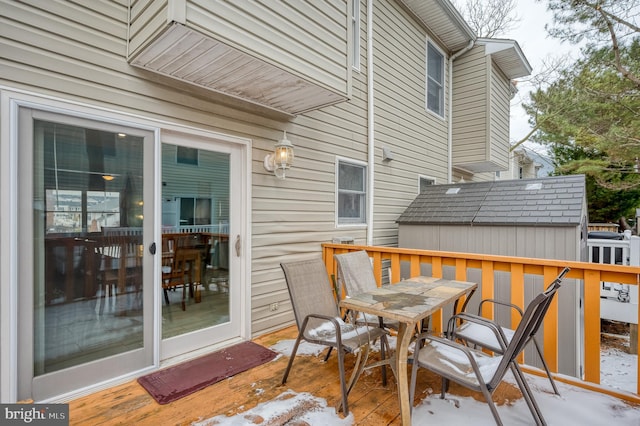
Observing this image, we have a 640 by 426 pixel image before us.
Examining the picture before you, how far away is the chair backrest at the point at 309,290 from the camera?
8.84 feet

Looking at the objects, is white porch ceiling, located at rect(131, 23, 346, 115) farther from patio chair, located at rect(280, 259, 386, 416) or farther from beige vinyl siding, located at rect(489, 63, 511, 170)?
beige vinyl siding, located at rect(489, 63, 511, 170)

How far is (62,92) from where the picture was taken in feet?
7.56

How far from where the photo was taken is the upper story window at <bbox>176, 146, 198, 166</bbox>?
10.0 ft

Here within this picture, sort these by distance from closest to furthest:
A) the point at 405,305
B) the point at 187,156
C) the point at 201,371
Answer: the point at 405,305
the point at 201,371
the point at 187,156

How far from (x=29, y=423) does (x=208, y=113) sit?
2.67 metres

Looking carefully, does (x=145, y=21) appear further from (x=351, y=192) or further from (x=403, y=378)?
(x=351, y=192)

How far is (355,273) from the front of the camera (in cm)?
321

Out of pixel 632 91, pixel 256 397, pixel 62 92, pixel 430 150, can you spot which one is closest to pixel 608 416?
pixel 256 397

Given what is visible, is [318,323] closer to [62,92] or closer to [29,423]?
[29,423]

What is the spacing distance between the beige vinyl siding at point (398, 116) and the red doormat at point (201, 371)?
3.07 m

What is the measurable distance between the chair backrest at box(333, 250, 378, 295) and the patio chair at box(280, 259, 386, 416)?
17 centimetres

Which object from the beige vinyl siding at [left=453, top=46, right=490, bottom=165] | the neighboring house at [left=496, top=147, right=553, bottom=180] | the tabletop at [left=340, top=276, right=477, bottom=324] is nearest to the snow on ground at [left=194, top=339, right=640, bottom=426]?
the tabletop at [left=340, top=276, right=477, bottom=324]

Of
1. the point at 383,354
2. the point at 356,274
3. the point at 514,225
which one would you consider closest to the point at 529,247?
the point at 514,225

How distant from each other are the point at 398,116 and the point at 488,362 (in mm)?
4905
